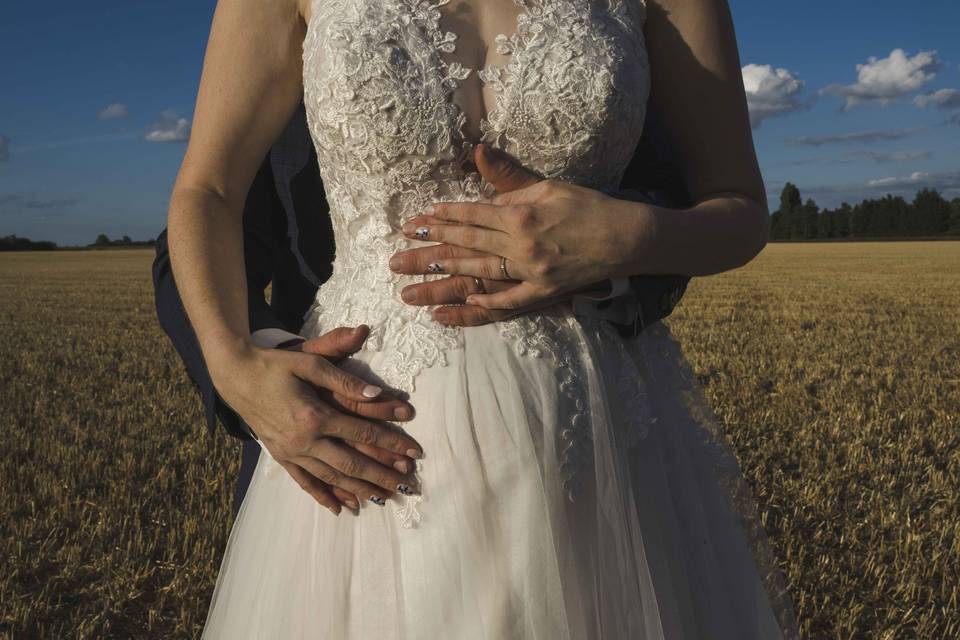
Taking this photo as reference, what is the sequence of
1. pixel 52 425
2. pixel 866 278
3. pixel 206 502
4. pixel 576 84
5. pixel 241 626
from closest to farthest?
pixel 576 84 → pixel 241 626 → pixel 206 502 → pixel 52 425 → pixel 866 278

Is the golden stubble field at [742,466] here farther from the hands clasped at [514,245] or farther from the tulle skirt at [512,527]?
the hands clasped at [514,245]

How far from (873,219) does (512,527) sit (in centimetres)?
8863

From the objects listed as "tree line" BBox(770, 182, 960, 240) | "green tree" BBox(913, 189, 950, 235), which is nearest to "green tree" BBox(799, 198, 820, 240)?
"tree line" BBox(770, 182, 960, 240)

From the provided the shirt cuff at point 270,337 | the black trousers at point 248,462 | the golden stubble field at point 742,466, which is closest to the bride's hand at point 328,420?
the shirt cuff at point 270,337

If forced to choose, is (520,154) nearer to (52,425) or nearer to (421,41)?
(421,41)

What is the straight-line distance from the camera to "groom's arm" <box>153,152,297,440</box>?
1.69m

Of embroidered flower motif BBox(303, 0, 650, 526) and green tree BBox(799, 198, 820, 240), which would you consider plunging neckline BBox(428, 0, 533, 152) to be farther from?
green tree BBox(799, 198, 820, 240)

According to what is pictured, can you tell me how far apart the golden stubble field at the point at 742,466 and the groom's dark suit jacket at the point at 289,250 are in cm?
208

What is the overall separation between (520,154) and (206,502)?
3.76 meters

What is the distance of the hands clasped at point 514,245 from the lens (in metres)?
1.40

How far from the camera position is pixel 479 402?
4.77ft

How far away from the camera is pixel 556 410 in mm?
1477

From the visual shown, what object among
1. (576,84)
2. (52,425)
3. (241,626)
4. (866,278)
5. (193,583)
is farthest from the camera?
(866,278)

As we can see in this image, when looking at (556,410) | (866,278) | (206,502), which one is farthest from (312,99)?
(866,278)
